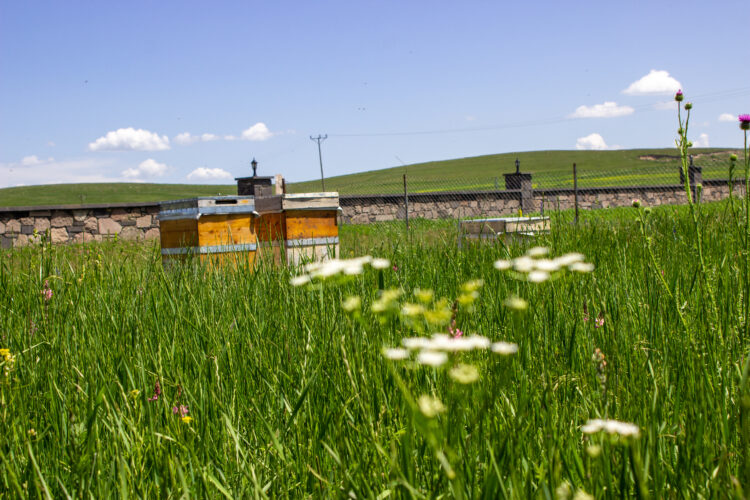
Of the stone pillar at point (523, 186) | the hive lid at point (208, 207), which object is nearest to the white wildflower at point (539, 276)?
the hive lid at point (208, 207)

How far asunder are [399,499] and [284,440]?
57 centimetres

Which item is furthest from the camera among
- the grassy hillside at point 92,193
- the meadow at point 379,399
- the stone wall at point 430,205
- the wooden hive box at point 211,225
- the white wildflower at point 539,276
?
the grassy hillside at point 92,193

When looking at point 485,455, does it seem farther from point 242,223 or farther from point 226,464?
point 242,223

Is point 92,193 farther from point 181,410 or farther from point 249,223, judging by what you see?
point 181,410

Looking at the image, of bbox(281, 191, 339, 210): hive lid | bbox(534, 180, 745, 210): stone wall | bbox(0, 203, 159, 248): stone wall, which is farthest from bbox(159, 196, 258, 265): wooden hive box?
Result: bbox(534, 180, 745, 210): stone wall

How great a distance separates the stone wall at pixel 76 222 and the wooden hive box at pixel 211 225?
7145 millimetres

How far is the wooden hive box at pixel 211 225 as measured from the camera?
19.5 ft

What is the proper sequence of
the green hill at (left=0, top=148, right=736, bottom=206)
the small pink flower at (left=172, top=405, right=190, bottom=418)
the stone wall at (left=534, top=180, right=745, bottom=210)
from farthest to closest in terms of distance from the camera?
the green hill at (left=0, top=148, right=736, bottom=206) → the stone wall at (left=534, top=180, right=745, bottom=210) → the small pink flower at (left=172, top=405, right=190, bottom=418)

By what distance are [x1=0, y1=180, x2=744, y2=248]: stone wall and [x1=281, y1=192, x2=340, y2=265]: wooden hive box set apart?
6.24ft

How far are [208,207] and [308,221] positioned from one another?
3.82 feet

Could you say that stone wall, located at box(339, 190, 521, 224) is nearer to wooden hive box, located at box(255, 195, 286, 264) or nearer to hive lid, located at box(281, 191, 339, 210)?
hive lid, located at box(281, 191, 339, 210)

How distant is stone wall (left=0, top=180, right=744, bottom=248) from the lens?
13000 millimetres

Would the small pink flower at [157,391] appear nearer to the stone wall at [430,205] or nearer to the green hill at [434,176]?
the stone wall at [430,205]

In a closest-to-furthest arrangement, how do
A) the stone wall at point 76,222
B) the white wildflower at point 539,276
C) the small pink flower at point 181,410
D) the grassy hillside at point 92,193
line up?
the white wildflower at point 539,276, the small pink flower at point 181,410, the stone wall at point 76,222, the grassy hillside at point 92,193
